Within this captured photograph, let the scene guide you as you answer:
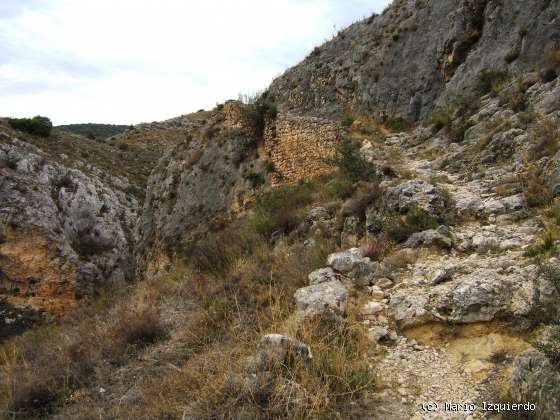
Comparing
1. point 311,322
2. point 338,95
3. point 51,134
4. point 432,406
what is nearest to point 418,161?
point 311,322

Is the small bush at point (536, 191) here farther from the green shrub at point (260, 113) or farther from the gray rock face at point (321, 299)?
the green shrub at point (260, 113)

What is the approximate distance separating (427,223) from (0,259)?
21.3m

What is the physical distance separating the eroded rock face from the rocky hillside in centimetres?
859

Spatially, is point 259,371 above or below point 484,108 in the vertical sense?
below

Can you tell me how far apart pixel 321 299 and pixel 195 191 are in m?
12.5

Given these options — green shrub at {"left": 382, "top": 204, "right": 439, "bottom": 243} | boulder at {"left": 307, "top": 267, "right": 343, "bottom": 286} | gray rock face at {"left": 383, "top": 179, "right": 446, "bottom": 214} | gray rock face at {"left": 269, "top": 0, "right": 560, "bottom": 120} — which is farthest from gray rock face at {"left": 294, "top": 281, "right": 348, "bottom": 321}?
gray rock face at {"left": 269, "top": 0, "right": 560, "bottom": 120}

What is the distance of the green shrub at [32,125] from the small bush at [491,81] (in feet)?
90.4

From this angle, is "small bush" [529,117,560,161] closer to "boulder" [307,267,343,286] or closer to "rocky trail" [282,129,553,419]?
"rocky trail" [282,129,553,419]

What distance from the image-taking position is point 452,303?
3.61 meters

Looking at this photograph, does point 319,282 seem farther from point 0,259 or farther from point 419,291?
point 0,259

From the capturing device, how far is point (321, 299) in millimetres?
4082

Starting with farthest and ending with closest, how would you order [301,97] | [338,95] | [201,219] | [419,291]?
[301,97], [338,95], [201,219], [419,291]

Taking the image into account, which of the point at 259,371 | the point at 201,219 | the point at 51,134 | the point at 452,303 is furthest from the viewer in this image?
the point at 51,134

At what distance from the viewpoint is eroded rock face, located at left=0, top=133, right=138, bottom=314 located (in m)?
20.4
